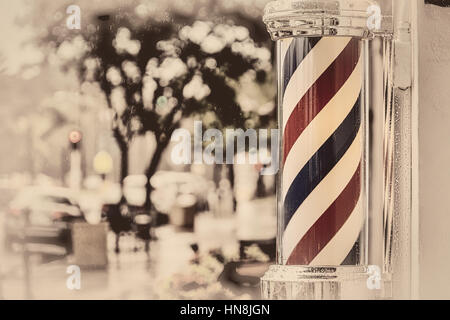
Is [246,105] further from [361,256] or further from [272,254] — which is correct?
[361,256]

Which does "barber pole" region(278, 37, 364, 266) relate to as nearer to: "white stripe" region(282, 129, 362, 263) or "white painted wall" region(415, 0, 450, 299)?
"white stripe" region(282, 129, 362, 263)

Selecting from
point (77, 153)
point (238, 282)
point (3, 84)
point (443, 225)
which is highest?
point (3, 84)

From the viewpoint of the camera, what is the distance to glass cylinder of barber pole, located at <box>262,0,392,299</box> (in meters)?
2.80

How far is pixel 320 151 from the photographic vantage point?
9.19ft

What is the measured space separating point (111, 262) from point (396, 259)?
1578mm

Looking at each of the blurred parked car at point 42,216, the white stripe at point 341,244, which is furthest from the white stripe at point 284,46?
the blurred parked car at point 42,216

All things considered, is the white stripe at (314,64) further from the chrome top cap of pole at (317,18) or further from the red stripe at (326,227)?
the red stripe at (326,227)

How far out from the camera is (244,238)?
4.52m

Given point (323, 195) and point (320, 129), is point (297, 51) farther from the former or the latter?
point (323, 195)

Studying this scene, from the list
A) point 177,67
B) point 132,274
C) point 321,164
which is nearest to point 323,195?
point 321,164

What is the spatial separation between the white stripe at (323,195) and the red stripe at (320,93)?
137 mm
